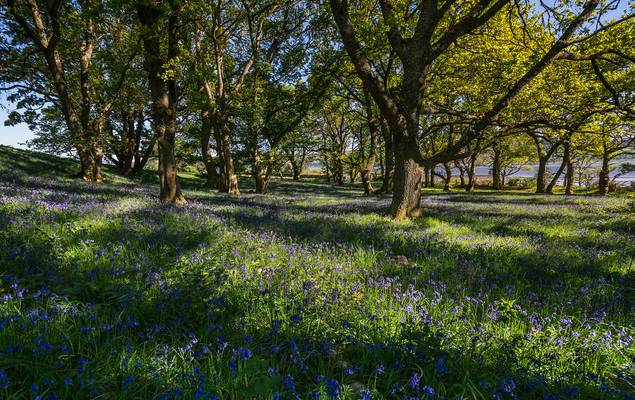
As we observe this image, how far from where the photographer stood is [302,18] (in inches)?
731

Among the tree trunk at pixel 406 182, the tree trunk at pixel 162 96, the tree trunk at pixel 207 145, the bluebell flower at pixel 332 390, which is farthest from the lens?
the tree trunk at pixel 207 145

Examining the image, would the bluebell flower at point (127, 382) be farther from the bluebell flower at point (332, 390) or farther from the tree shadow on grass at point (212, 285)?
the bluebell flower at point (332, 390)

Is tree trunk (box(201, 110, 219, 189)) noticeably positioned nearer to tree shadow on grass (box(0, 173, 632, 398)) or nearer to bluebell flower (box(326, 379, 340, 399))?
tree shadow on grass (box(0, 173, 632, 398))

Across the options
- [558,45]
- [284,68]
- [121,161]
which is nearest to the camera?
[558,45]

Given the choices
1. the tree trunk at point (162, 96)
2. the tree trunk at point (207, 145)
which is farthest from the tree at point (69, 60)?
the tree trunk at point (207, 145)

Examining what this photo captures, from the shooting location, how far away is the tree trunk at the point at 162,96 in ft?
31.0

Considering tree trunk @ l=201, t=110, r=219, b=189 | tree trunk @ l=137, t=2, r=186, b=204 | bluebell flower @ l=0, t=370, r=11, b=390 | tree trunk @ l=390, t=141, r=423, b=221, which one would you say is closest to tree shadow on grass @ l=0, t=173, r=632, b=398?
bluebell flower @ l=0, t=370, r=11, b=390

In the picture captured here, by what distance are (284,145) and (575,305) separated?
61.5 feet

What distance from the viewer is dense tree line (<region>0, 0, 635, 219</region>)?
8688mm

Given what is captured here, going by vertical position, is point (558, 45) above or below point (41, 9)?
below

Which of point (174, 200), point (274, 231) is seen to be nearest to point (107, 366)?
point (274, 231)

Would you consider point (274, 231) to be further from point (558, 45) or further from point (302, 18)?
point (302, 18)

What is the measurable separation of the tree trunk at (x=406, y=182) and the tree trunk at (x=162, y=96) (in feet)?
24.3

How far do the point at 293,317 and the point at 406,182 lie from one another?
750 centimetres
